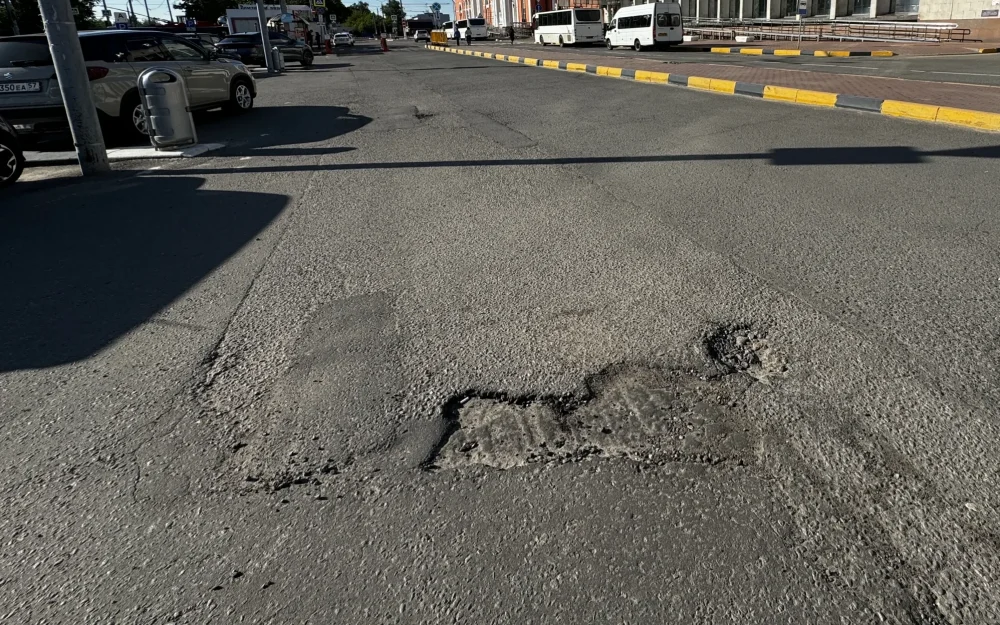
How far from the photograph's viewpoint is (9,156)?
25.3 ft

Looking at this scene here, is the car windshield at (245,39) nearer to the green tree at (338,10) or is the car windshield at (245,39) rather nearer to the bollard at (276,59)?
the bollard at (276,59)

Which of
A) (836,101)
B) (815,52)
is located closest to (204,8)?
(815,52)

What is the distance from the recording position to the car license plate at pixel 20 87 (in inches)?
346

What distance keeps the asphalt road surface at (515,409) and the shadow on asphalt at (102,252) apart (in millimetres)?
39

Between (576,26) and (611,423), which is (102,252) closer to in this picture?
(611,423)

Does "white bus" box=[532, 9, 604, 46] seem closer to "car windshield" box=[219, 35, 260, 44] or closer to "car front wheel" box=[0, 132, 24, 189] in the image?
"car windshield" box=[219, 35, 260, 44]

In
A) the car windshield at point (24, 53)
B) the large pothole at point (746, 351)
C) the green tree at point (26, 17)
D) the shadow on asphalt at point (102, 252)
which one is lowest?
the large pothole at point (746, 351)

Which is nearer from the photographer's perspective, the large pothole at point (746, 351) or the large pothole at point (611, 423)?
the large pothole at point (611, 423)

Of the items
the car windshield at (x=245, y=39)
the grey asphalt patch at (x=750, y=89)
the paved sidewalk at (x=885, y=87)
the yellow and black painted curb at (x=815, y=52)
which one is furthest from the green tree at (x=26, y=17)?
the grey asphalt patch at (x=750, y=89)

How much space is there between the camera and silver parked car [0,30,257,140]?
880cm

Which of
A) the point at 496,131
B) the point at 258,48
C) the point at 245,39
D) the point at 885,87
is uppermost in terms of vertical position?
the point at 245,39

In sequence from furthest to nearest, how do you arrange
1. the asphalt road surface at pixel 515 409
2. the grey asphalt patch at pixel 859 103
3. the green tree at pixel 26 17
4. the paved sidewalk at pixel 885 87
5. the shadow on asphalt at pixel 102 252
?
the green tree at pixel 26 17 < the paved sidewalk at pixel 885 87 < the grey asphalt patch at pixel 859 103 < the shadow on asphalt at pixel 102 252 < the asphalt road surface at pixel 515 409

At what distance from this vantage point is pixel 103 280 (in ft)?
14.9

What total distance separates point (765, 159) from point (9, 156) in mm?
8598
